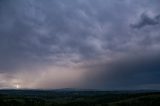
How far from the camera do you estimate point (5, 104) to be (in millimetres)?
198125

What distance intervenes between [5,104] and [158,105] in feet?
379

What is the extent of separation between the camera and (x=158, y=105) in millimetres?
199000
